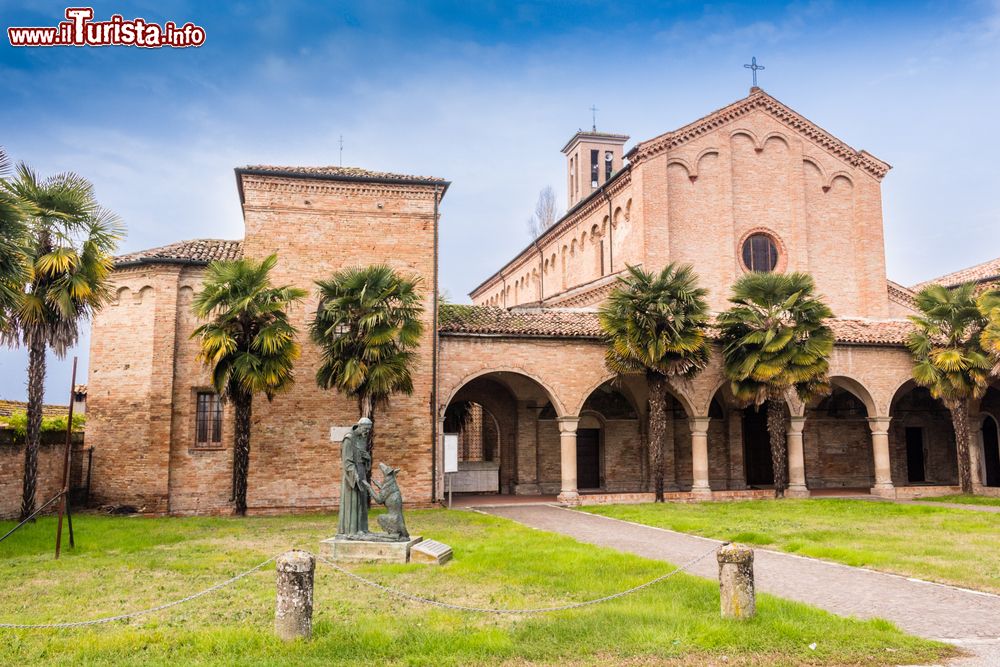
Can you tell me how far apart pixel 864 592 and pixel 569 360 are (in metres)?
14.2

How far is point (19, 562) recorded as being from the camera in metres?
12.3

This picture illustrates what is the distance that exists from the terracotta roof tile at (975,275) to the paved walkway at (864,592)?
23.2 metres

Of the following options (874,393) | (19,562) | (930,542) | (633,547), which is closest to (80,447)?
(19,562)

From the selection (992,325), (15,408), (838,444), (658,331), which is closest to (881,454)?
(838,444)

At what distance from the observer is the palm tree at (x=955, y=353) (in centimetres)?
2480

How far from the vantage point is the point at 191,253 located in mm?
22281

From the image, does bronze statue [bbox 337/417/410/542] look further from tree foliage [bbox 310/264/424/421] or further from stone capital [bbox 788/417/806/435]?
stone capital [bbox 788/417/806/435]

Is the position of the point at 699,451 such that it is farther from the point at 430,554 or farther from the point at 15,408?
the point at 15,408

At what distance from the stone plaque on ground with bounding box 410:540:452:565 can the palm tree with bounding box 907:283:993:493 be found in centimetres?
1938

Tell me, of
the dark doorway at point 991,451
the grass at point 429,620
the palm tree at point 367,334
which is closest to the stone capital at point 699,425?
the palm tree at point 367,334

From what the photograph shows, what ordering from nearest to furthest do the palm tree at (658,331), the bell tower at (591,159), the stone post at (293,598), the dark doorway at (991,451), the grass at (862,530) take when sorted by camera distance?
the stone post at (293,598), the grass at (862,530), the palm tree at (658,331), the dark doorway at (991,451), the bell tower at (591,159)

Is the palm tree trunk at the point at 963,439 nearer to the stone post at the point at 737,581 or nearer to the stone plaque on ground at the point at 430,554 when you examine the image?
the stone plaque on ground at the point at 430,554

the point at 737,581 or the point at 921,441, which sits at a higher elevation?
the point at 921,441

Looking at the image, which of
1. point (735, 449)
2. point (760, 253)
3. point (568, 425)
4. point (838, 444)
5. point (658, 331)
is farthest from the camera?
point (838, 444)
